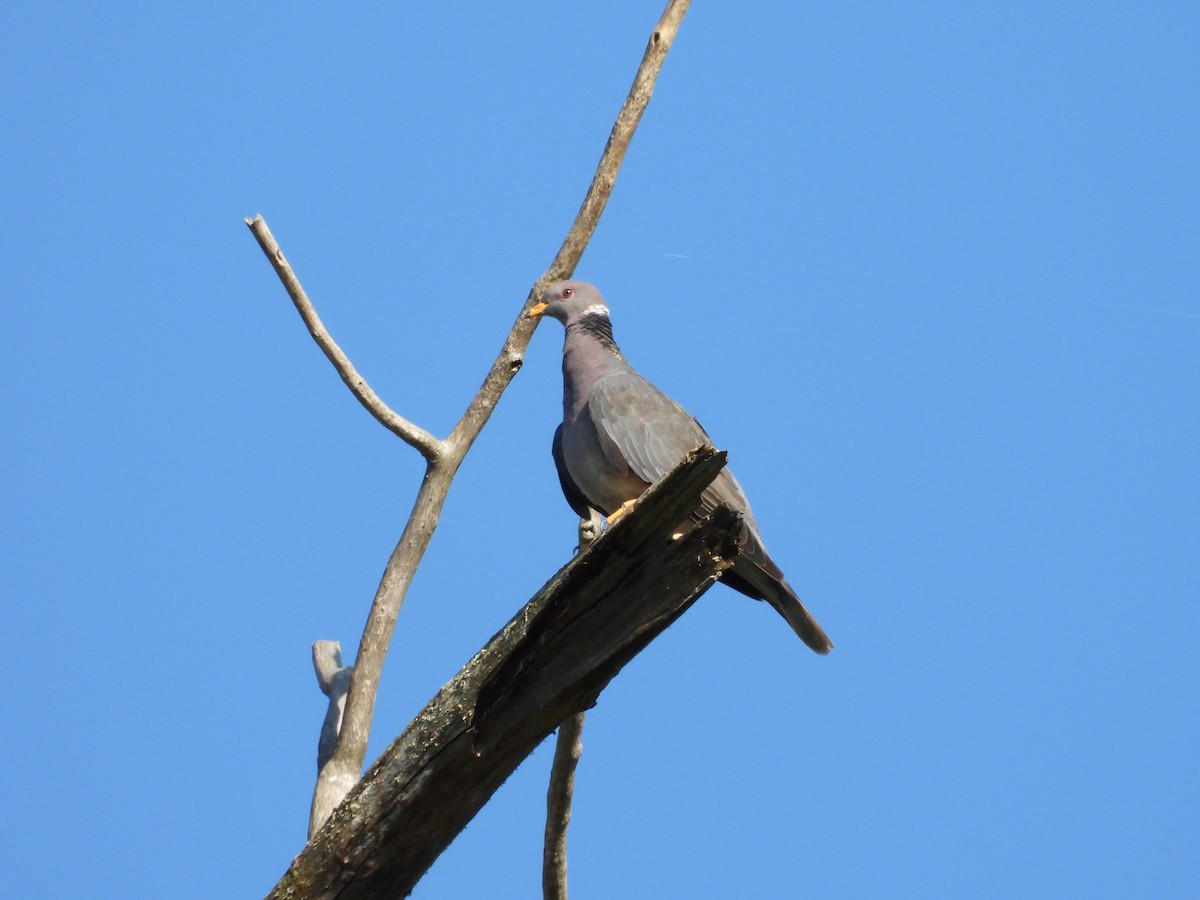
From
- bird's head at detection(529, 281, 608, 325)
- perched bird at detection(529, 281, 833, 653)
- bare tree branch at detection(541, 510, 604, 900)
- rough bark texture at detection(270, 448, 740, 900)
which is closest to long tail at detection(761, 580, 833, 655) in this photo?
perched bird at detection(529, 281, 833, 653)

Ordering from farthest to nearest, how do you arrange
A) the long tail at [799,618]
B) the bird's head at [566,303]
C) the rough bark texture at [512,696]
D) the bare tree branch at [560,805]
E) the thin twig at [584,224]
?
the bird's head at [566,303] → the thin twig at [584,224] → the long tail at [799,618] → the bare tree branch at [560,805] → the rough bark texture at [512,696]

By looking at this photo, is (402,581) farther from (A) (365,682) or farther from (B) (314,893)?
(B) (314,893)

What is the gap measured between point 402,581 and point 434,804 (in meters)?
2.05

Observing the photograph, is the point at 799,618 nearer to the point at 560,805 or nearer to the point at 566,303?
the point at 560,805

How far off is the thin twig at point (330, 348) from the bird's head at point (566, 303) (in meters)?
0.85

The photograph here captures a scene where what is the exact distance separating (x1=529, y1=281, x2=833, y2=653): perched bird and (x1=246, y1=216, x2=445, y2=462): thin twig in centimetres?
66

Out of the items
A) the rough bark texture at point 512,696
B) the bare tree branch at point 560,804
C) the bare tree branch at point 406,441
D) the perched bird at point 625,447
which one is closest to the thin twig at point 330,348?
the bare tree branch at point 406,441

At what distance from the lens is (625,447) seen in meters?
5.30

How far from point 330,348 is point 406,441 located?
52 centimetres

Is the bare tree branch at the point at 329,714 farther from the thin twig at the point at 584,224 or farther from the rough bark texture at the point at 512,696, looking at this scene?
the rough bark texture at the point at 512,696

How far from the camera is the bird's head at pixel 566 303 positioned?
20.0ft

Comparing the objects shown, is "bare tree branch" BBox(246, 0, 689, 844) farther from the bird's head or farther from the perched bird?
the perched bird

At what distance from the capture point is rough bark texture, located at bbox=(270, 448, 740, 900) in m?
3.41

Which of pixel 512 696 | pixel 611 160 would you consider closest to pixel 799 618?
pixel 512 696
